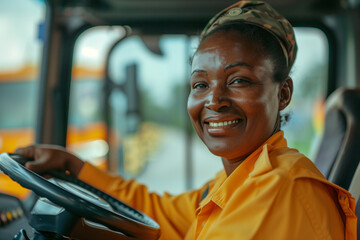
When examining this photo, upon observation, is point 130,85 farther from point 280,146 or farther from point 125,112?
point 280,146

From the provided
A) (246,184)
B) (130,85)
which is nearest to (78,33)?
(130,85)

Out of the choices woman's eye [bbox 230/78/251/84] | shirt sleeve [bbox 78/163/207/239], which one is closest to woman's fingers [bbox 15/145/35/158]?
shirt sleeve [bbox 78/163/207/239]

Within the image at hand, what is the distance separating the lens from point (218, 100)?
97 cm

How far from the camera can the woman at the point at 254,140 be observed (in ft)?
2.50

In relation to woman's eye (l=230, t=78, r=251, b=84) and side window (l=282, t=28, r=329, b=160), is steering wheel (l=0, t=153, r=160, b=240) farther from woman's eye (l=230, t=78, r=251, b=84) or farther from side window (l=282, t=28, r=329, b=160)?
side window (l=282, t=28, r=329, b=160)

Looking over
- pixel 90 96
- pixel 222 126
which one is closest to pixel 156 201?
pixel 222 126

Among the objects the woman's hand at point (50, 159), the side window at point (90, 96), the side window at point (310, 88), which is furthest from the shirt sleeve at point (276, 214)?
the side window at point (90, 96)

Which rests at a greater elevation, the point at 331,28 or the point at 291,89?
the point at 331,28

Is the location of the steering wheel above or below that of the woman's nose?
below

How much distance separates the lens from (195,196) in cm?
138

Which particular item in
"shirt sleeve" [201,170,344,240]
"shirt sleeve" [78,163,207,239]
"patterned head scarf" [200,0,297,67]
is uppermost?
"patterned head scarf" [200,0,297,67]

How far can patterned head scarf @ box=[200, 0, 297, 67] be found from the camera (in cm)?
102

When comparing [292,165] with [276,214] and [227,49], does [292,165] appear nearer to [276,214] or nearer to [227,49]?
[276,214]

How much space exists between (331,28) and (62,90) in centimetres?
158
